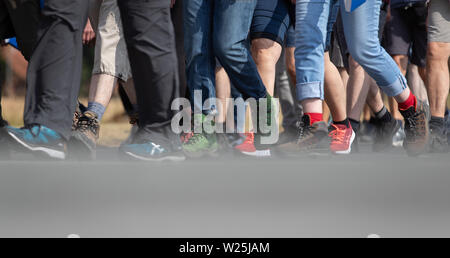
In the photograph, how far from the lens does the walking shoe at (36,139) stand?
226 centimetres

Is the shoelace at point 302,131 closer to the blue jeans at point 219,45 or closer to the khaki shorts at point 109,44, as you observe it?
the blue jeans at point 219,45

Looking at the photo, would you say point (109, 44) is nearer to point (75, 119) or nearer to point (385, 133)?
point (75, 119)

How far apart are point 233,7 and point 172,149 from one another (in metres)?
0.75

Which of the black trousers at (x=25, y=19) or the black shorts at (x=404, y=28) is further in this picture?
the black shorts at (x=404, y=28)

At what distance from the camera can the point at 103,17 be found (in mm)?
3338

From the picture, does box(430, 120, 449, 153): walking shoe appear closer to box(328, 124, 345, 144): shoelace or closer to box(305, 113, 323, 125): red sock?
box(328, 124, 345, 144): shoelace

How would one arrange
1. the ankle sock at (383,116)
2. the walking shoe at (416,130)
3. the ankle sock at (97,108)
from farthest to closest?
the ankle sock at (383,116)
the ankle sock at (97,108)
the walking shoe at (416,130)

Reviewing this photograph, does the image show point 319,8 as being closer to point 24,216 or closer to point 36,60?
point 36,60

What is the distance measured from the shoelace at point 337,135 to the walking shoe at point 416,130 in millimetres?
318

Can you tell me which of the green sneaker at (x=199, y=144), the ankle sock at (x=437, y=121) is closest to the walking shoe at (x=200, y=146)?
the green sneaker at (x=199, y=144)

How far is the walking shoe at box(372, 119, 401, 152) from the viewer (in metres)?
3.61

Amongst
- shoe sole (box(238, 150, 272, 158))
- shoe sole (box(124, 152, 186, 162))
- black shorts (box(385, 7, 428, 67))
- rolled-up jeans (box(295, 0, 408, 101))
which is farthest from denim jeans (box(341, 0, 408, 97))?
black shorts (box(385, 7, 428, 67))

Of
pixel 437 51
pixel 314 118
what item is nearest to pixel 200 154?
pixel 314 118

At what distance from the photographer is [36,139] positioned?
2268mm
